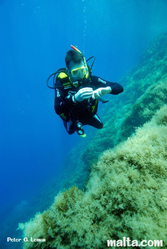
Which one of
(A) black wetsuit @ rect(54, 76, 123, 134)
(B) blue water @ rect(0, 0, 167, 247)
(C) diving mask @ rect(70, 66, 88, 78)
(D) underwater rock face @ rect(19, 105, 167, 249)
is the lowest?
(D) underwater rock face @ rect(19, 105, 167, 249)

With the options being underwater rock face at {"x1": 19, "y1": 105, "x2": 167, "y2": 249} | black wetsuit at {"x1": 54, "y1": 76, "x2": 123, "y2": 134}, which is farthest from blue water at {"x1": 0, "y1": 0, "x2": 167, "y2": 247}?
underwater rock face at {"x1": 19, "y1": 105, "x2": 167, "y2": 249}

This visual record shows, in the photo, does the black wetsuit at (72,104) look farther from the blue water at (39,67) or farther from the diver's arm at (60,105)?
the blue water at (39,67)

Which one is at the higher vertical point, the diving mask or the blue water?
the blue water

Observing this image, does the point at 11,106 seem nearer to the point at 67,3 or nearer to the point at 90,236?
the point at 67,3

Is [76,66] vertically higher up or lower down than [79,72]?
higher up

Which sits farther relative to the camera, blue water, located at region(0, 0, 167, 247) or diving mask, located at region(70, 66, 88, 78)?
blue water, located at region(0, 0, 167, 247)

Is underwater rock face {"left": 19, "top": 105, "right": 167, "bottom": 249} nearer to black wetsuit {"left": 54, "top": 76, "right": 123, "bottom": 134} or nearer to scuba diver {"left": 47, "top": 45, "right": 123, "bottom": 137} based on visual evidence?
scuba diver {"left": 47, "top": 45, "right": 123, "bottom": 137}

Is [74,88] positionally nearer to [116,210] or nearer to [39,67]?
[116,210]

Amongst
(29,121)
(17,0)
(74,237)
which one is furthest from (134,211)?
(29,121)

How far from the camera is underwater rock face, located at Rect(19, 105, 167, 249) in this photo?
1.43 m

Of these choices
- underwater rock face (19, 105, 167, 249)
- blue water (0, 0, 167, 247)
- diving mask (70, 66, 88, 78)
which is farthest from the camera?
blue water (0, 0, 167, 247)

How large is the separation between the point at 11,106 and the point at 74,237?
6497 inches

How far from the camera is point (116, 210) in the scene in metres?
1.61

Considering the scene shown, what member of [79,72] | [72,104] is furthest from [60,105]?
[79,72]
